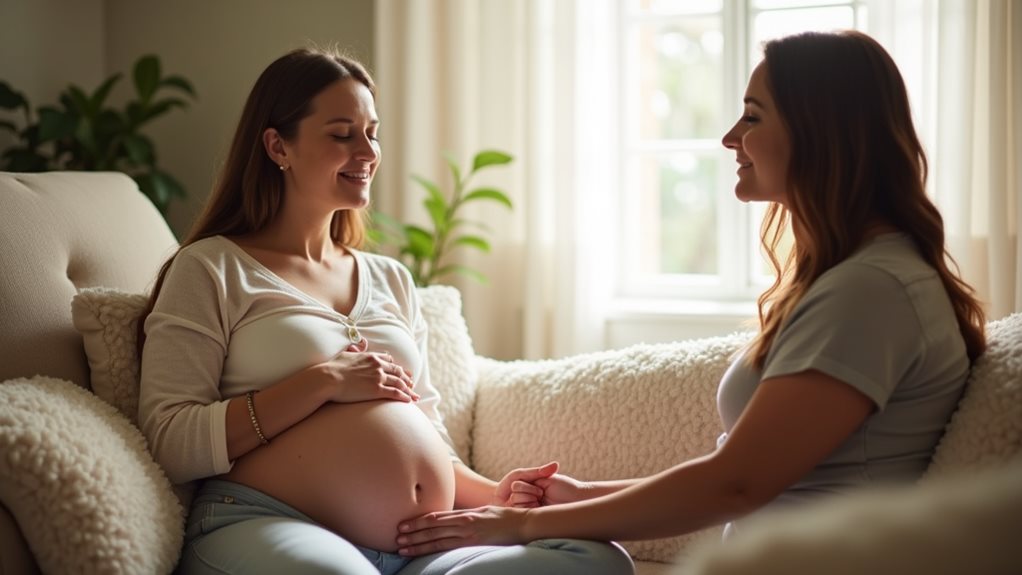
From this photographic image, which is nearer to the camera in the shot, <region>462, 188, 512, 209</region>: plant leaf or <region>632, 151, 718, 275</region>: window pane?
<region>462, 188, 512, 209</region>: plant leaf

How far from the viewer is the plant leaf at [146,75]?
324 centimetres

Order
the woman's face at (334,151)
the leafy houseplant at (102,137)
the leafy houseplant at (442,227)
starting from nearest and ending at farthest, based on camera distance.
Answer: the woman's face at (334,151)
the leafy houseplant at (442,227)
the leafy houseplant at (102,137)

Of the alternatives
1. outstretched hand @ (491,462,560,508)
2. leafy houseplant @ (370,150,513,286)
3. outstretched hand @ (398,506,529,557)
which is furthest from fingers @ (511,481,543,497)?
leafy houseplant @ (370,150,513,286)

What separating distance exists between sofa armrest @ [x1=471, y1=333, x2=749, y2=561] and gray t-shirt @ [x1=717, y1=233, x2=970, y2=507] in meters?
0.41

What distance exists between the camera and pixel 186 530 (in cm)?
146

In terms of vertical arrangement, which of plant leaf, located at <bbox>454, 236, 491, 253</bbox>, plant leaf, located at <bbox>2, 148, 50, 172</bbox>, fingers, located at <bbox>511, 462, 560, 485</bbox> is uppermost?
plant leaf, located at <bbox>2, 148, 50, 172</bbox>

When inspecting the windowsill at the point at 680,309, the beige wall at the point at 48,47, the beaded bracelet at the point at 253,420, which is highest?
Answer: the beige wall at the point at 48,47

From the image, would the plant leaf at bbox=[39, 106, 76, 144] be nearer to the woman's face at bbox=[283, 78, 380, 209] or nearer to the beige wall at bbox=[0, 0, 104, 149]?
the beige wall at bbox=[0, 0, 104, 149]

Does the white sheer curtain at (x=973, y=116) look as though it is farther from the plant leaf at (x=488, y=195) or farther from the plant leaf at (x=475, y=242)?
the plant leaf at (x=475, y=242)

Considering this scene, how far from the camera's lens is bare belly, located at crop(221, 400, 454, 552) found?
4.81 ft

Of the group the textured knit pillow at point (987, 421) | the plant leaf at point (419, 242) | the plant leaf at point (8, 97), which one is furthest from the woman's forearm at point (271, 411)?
the plant leaf at point (8, 97)

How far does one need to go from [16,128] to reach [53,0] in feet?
1.75

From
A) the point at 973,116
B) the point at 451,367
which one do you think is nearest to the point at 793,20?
the point at 973,116

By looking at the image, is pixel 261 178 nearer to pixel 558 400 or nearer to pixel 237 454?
pixel 237 454
